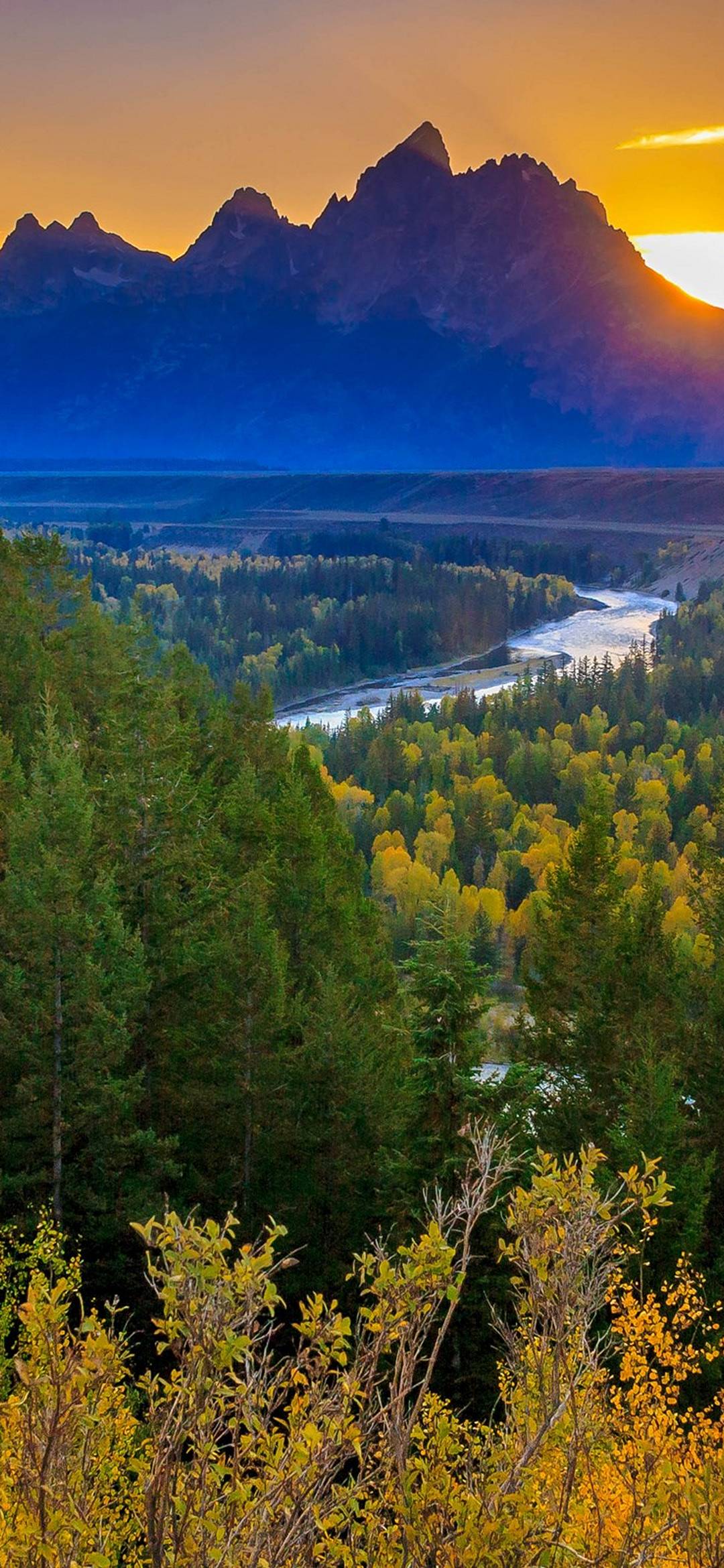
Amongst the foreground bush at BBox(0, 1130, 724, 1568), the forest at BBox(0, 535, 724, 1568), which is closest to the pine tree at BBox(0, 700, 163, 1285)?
the forest at BBox(0, 535, 724, 1568)

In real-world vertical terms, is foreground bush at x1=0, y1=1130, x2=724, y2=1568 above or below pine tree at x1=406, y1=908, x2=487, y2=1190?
above

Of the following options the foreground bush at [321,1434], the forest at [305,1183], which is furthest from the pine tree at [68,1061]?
the foreground bush at [321,1434]

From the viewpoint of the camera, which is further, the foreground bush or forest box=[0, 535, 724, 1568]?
forest box=[0, 535, 724, 1568]

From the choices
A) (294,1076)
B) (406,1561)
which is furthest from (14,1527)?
(294,1076)

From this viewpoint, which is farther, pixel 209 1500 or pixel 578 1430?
pixel 578 1430

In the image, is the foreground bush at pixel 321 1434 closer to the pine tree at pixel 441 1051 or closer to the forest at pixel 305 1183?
the forest at pixel 305 1183

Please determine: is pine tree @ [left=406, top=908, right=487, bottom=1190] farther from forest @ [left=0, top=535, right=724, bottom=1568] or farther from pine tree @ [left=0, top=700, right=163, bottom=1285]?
pine tree @ [left=0, top=700, right=163, bottom=1285]

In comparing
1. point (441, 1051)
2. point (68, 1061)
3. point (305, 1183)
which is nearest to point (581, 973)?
point (305, 1183)

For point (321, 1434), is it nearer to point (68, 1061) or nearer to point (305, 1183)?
point (68, 1061)

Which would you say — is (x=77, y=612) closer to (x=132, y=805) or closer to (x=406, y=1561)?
(x=132, y=805)
